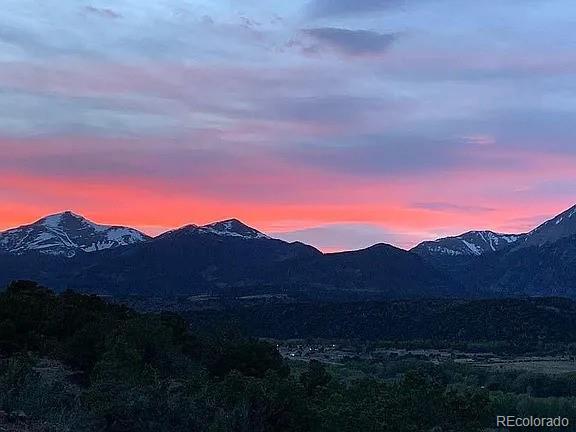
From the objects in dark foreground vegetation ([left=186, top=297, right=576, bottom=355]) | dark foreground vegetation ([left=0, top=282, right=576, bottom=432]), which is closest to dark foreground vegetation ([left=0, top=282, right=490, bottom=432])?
dark foreground vegetation ([left=0, top=282, right=576, bottom=432])

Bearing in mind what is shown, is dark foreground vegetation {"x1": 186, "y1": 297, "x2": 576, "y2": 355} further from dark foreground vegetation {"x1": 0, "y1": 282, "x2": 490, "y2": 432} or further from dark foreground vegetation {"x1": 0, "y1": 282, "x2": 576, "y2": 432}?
dark foreground vegetation {"x1": 0, "y1": 282, "x2": 490, "y2": 432}

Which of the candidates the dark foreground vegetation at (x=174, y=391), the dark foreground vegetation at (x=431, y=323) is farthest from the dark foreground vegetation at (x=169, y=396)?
the dark foreground vegetation at (x=431, y=323)

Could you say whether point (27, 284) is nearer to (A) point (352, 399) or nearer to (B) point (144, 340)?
(B) point (144, 340)

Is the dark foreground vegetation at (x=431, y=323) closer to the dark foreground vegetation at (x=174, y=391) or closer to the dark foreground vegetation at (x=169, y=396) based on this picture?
the dark foreground vegetation at (x=174, y=391)

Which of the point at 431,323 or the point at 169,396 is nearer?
the point at 169,396

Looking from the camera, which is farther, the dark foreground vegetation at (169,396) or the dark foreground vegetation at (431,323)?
the dark foreground vegetation at (431,323)

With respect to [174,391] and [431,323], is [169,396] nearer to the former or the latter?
[174,391]

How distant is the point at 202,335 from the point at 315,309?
69.9m

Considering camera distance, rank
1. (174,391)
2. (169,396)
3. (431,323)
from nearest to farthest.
Answer: (169,396)
(174,391)
(431,323)

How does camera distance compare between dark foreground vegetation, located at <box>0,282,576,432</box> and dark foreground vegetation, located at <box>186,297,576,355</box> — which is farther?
dark foreground vegetation, located at <box>186,297,576,355</box>

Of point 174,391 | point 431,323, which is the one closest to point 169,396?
point 174,391

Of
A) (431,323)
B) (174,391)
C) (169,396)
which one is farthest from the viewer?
(431,323)

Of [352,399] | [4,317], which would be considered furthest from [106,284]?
[352,399]

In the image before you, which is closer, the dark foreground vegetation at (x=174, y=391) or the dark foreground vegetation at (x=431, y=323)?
the dark foreground vegetation at (x=174, y=391)
